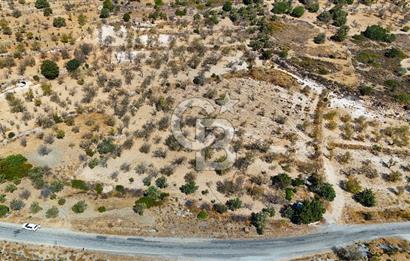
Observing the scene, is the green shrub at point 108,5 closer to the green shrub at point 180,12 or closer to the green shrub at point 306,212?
the green shrub at point 180,12

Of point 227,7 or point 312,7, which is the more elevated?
point 227,7

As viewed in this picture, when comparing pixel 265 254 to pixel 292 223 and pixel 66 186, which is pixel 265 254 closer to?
pixel 292 223

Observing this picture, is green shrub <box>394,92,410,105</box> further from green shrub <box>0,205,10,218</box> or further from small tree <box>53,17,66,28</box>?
green shrub <box>0,205,10,218</box>

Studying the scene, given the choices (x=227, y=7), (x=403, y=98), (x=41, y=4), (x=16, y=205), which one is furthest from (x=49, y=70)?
(x=403, y=98)

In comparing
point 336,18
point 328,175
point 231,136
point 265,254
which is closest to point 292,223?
point 265,254

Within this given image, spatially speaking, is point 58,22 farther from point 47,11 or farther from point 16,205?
point 16,205

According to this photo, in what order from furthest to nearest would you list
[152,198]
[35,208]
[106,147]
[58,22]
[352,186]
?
[58,22] < [106,147] < [352,186] < [152,198] < [35,208]

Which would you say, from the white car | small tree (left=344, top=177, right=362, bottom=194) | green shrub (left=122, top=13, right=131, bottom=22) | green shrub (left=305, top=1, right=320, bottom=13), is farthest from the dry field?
green shrub (left=305, top=1, right=320, bottom=13)
